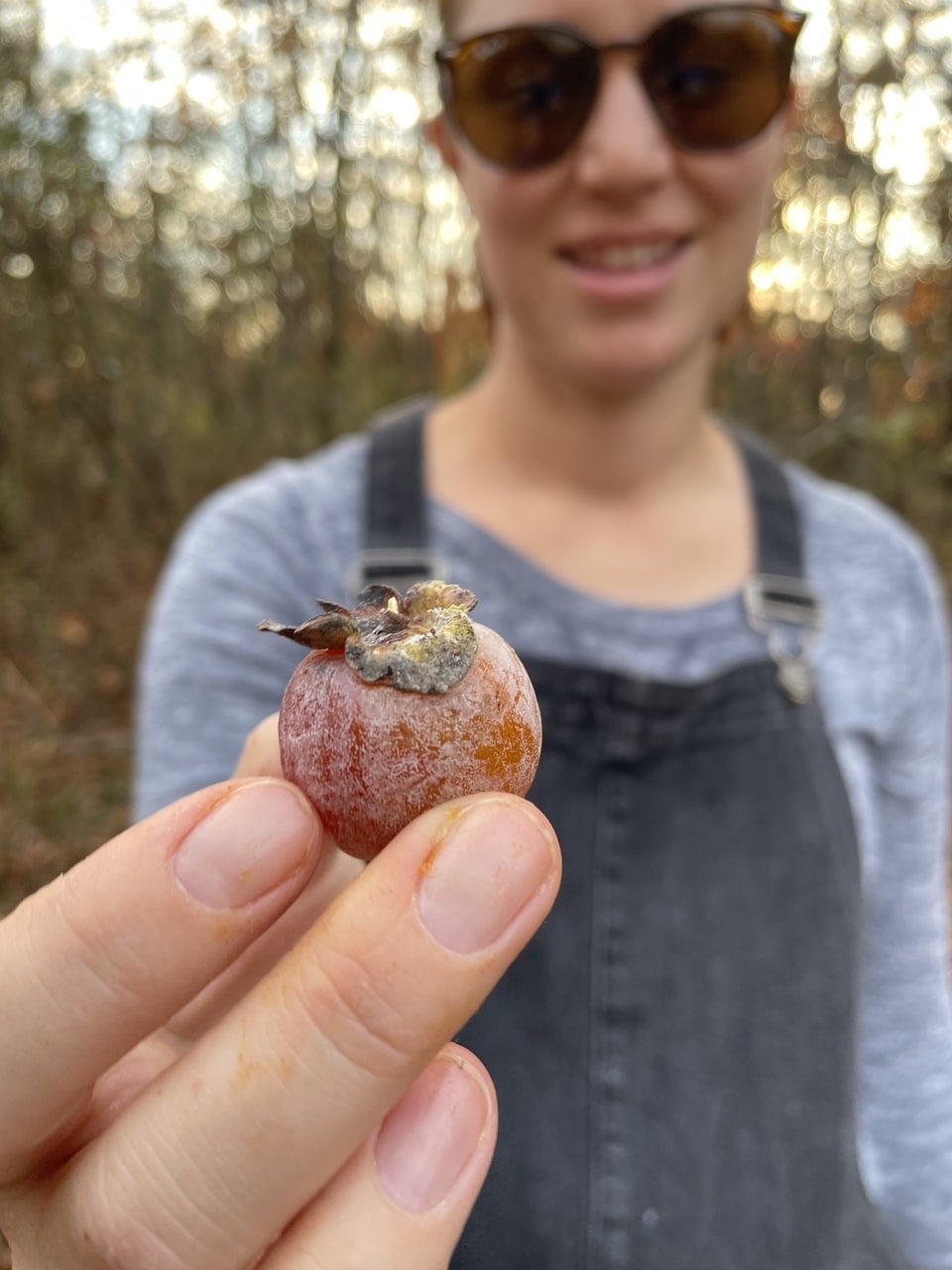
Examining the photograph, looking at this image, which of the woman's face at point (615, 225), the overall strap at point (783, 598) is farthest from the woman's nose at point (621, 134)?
the overall strap at point (783, 598)

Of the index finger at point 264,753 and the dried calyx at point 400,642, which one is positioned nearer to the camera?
the dried calyx at point 400,642

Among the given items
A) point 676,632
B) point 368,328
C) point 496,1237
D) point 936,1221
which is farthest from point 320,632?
point 368,328

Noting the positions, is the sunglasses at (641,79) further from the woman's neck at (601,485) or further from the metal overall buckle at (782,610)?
the metal overall buckle at (782,610)

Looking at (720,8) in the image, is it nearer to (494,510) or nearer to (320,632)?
(494,510)

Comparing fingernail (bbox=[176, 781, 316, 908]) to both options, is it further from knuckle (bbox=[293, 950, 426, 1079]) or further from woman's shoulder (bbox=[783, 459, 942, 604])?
woman's shoulder (bbox=[783, 459, 942, 604])

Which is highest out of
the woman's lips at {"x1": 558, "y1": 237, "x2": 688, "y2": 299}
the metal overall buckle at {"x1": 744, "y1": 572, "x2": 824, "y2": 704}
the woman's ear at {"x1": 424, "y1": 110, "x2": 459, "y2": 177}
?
the woman's ear at {"x1": 424, "y1": 110, "x2": 459, "y2": 177}

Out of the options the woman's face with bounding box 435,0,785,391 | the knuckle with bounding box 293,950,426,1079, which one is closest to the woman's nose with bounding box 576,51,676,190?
the woman's face with bounding box 435,0,785,391
